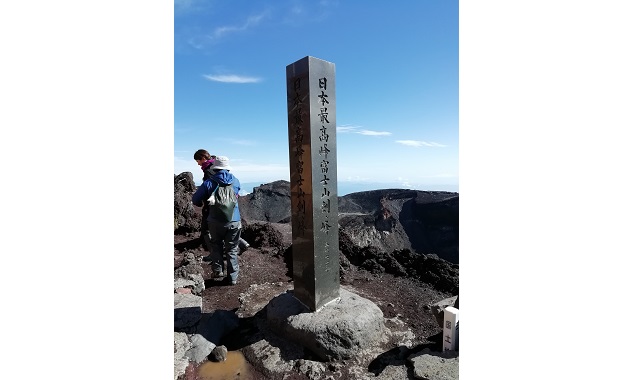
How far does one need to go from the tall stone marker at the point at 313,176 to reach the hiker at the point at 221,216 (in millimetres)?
1505

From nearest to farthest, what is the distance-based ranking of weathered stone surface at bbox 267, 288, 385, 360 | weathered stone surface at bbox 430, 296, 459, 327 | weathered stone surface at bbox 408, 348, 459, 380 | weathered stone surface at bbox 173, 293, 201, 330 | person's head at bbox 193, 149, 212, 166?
weathered stone surface at bbox 408, 348, 459, 380, weathered stone surface at bbox 267, 288, 385, 360, weathered stone surface at bbox 430, 296, 459, 327, weathered stone surface at bbox 173, 293, 201, 330, person's head at bbox 193, 149, 212, 166

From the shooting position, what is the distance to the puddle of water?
3.13 meters

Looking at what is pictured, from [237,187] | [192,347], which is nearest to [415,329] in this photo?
[192,347]

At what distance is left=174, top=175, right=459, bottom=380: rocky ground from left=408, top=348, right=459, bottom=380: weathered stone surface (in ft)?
0.05

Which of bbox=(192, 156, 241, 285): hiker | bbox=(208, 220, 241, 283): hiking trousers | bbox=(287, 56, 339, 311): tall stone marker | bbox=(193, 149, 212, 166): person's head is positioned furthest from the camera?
bbox=(193, 149, 212, 166): person's head

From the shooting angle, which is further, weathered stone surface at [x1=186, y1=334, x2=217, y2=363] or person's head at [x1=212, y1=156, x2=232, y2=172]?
person's head at [x1=212, y1=156, x2=232, y2=172]

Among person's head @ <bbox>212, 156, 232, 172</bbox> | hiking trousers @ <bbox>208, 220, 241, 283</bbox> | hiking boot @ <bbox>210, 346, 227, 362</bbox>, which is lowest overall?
hiking boot @ <bbox>210, 346, 227, 362</bbox>

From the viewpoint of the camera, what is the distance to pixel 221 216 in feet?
16.2

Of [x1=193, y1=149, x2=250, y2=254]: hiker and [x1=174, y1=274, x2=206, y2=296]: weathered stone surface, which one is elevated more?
[x1=193, y1=149, x2=250, y2=254]: hiker

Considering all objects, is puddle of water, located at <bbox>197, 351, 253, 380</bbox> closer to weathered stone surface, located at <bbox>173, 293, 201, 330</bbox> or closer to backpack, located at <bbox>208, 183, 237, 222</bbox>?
weathered stone surface, located at <bbox>173, 293, 201, 330</bbox>

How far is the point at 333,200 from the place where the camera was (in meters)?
3.73

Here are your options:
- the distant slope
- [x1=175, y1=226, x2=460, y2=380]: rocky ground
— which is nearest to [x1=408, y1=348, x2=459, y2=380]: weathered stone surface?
[x1=175, y1=226, x2=460, y2=380]: rocky ground

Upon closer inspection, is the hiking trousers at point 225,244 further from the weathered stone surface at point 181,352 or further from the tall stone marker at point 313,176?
the weathered stone surface at point 181,352

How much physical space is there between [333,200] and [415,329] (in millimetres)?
1975
